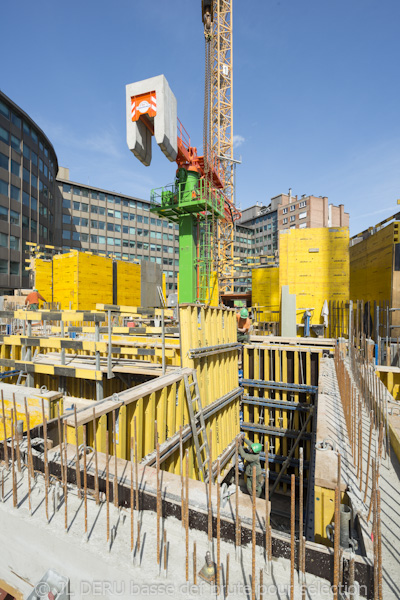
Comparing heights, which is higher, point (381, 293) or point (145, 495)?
point (381, 293)

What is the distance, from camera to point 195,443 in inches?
269

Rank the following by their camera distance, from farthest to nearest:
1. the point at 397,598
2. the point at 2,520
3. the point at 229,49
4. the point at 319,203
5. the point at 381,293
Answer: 1. the point at 319,203
2. the point at 229,49
3. the point at 381,293
4. the point at 2,520
5. the point at 397,598

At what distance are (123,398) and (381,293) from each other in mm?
16767

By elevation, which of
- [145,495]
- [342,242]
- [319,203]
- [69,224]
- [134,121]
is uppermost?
[319,203]

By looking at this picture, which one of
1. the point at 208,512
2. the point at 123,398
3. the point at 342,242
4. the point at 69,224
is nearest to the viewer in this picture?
the point at 208,512

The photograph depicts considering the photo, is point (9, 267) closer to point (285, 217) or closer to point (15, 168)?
point (15, 168)

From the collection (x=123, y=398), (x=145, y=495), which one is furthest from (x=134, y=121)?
(x=145, y=495)

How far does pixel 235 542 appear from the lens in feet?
9.01

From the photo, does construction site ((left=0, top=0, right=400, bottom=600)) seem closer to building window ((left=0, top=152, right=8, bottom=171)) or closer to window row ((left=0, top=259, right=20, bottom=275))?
window row ((left=0, top=259, right=20, bottom=275))

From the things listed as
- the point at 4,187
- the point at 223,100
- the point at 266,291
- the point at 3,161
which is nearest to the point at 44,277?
the point at 266,291

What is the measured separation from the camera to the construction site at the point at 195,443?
8.06 feet

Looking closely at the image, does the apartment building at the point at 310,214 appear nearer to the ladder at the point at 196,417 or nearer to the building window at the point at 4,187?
the building window at the point at 4,187

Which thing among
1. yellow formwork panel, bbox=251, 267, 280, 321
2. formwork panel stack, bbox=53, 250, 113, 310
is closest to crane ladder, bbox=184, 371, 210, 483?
formwork panel stack, bbox=53, 250, 113, 310

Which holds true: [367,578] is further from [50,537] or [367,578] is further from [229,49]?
[229,49]
